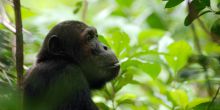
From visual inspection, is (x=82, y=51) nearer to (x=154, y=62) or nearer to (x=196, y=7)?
(x=154, y=62)

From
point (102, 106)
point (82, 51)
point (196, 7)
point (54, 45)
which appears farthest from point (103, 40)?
point (196, 7)

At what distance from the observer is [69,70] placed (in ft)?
10.7

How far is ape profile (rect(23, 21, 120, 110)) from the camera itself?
3.15 meters

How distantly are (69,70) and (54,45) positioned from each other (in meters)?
0.31

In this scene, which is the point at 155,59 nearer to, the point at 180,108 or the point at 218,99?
the point at 180,108

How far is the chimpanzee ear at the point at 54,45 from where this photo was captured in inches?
138

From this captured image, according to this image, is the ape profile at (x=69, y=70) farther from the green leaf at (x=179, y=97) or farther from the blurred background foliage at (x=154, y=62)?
the green leaf at (x=179, y=97)

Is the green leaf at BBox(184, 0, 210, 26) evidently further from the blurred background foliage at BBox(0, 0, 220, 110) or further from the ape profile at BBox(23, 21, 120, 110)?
the ape profile at BBox(23, 21, 120, 110)

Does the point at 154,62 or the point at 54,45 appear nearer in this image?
the point at 154,62

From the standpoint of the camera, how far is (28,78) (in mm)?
3281

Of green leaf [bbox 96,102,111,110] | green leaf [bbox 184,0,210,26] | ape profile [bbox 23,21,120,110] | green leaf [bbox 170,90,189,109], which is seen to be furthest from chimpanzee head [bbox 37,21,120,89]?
green leaf [bbox 184,0,210,26]

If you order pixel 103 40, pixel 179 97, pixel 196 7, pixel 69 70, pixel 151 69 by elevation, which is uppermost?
pixel 196 7

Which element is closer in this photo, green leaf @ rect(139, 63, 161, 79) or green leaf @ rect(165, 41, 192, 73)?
green leaf @ rect(139, 63, 161, 79)

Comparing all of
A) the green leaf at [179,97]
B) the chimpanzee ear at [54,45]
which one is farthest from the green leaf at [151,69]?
the chimpanzee ear at [54,45]
